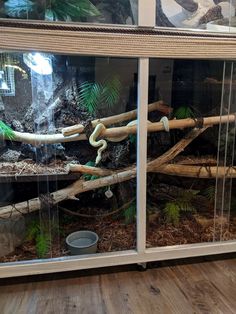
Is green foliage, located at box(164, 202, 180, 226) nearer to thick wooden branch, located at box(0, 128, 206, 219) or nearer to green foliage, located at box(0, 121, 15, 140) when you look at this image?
thick wooden branch, located at box(0, 128, 206, 219)

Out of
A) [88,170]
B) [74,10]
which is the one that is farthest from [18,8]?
[88,170]

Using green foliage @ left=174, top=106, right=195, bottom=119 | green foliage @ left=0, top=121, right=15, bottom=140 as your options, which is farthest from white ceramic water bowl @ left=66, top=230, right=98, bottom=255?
green foliage @ left=174, top=106, right=195, bottom=119

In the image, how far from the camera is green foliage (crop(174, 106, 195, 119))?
1825mm

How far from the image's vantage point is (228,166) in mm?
1897

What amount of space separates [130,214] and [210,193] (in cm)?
56

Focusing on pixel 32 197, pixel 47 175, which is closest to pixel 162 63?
pixel 47 175

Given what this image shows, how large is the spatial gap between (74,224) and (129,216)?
35 cm

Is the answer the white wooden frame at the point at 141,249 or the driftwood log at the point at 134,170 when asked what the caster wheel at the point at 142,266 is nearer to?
the white wooden frame at the point at 141,249

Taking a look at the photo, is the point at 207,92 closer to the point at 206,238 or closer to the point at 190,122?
the point at 190,122

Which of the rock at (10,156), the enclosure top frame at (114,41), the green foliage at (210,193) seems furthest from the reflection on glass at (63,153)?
the green foliage at (210,193)

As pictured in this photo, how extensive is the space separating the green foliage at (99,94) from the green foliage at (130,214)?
63 cm

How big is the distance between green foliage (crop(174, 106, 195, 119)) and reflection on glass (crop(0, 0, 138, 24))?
1.94 feet

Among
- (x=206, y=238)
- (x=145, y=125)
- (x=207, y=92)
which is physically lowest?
(x=206, y=238)

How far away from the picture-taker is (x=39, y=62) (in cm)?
157
